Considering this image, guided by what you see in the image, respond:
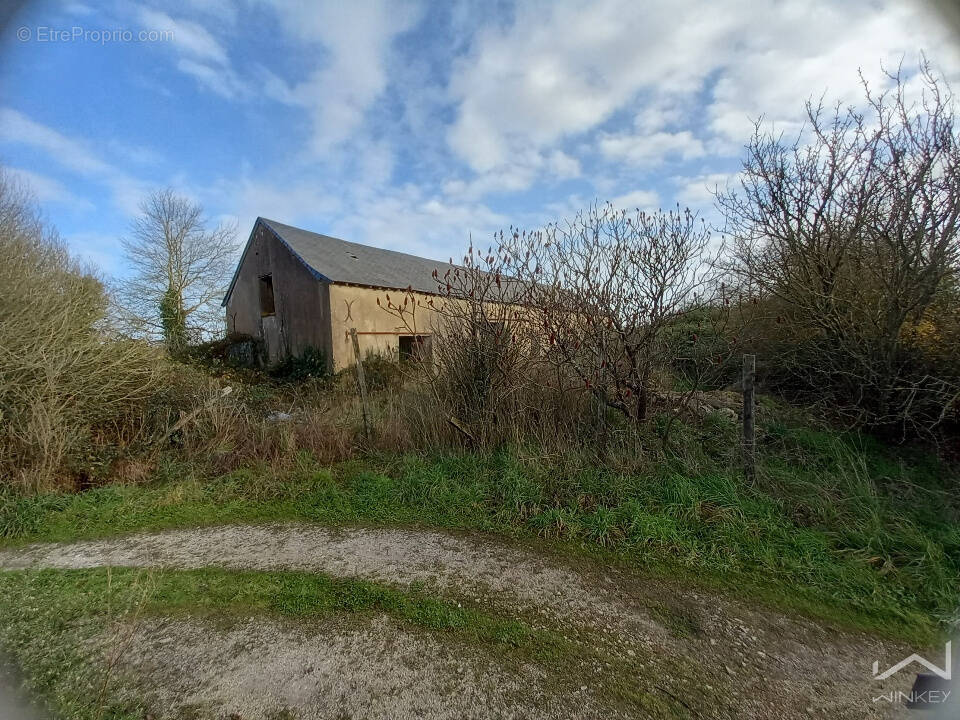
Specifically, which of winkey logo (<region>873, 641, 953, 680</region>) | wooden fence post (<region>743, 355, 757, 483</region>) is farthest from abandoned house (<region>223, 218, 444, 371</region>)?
winkey logo (<region>873, 641, 953, 680</region>)

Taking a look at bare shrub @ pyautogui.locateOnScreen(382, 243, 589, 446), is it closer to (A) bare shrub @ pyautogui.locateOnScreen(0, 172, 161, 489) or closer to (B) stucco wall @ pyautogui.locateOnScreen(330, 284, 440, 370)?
(A) bare shrub @ pyautogui.locateOnScreen(0, 172, 161, 489)

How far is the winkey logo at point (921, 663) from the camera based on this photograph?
7.03ft

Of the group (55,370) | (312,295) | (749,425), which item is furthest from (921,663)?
(312,295)

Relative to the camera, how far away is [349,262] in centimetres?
1627

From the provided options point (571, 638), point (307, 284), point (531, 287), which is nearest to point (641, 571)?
point (571, 638)

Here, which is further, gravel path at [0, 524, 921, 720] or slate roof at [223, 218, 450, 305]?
slate roof at [223, 218, 450, 305]

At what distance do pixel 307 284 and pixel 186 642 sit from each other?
45.0 feet

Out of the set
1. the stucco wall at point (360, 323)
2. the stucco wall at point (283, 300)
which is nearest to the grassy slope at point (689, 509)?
the stucco wall at point (360, 323)

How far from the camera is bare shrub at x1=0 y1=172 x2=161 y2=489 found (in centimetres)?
487

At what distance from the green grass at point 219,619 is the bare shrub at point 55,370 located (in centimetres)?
273

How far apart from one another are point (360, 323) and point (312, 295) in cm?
220

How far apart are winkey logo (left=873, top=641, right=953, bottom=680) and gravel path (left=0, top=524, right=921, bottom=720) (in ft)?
0.12

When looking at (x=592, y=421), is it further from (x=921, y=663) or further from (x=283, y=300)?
(x=283, y=300)

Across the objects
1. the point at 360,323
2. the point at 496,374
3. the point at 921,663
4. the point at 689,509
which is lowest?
the point at 921,663
